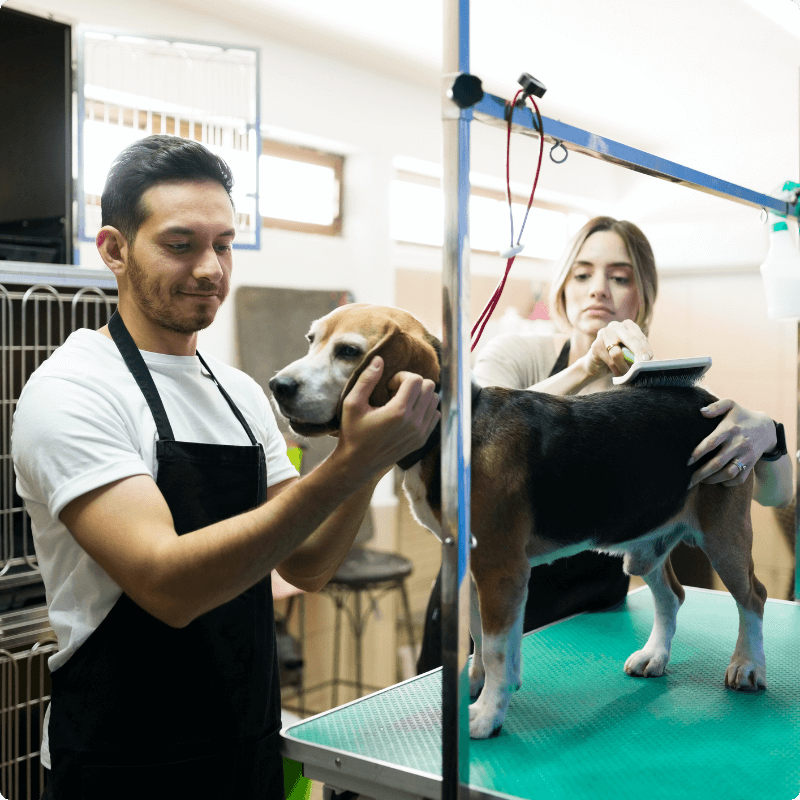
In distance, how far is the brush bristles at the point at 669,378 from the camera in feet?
3.86

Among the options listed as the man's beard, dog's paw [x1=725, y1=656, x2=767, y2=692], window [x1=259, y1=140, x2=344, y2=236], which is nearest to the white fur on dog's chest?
the man's beard

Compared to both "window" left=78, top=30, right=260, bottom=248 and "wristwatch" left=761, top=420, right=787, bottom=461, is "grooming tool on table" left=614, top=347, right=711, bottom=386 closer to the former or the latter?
"wristwatch" left=761, top=420, right=787, bottom=461

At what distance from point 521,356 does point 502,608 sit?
451mm

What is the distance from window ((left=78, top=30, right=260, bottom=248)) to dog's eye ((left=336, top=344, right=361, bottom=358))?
2.50 ft

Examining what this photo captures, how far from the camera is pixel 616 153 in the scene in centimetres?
115

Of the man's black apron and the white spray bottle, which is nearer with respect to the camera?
the man's black apron

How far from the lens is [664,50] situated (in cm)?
161

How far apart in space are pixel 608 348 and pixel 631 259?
0.62 ft

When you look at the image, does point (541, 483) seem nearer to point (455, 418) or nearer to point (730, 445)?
point (455, 418)

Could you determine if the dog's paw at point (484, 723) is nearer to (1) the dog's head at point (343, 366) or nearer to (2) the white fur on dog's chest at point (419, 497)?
(2) the white fur on dog's chest at point (419, 497)

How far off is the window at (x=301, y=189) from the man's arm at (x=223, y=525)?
179cm

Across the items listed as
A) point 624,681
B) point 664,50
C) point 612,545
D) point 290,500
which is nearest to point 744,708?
point 624,681

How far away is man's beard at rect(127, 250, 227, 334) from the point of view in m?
1.05

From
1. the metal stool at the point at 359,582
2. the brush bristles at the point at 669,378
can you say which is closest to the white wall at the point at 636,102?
the brush bristles at the point at 669,378
